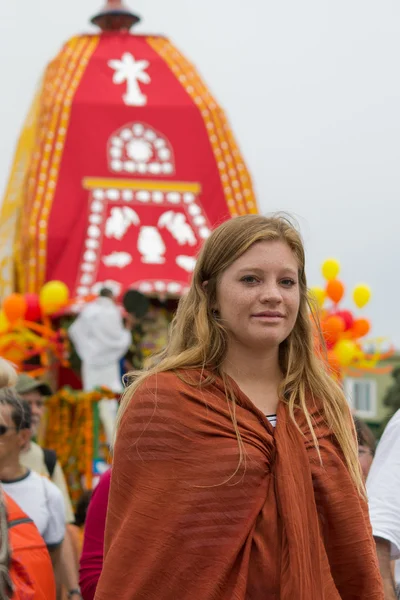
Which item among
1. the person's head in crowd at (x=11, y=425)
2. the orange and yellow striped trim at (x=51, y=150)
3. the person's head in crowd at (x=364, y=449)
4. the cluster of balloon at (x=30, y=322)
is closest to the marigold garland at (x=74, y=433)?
Result: the cluster of balloon at (x=30, y=322)

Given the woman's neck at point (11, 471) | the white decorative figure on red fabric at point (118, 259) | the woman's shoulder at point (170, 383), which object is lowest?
the woman's neck at point (11, 471)

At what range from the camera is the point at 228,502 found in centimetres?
331

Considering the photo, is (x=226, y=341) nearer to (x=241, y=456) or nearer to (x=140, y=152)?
(x=241, y=456)

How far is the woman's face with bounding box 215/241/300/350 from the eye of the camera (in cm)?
351

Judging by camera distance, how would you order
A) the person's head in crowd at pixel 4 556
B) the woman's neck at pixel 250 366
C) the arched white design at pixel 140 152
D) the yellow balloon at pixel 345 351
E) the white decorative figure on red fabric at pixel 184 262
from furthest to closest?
the arched white design at pixel 140 152 → the white decorative figure on red fabric at pixel 184 262 → the yellow balloon at pixel 345 351 → the person's head in crowd at pixel 4 556 → the woman's neck at pixel 250 366

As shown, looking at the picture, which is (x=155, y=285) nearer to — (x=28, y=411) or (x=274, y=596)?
(x=28, y=411)

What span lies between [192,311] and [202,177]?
580 inches

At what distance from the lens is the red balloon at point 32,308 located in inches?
607

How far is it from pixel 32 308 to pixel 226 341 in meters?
12.0

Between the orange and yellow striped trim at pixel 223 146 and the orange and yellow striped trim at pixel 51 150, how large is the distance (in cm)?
130

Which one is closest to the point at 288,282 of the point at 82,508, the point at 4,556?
the point at 4,556

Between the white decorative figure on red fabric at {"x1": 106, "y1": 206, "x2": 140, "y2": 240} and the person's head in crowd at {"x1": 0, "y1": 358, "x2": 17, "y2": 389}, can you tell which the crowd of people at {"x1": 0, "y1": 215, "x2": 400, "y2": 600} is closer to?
the person's head in crowd at {"x1": 0, "y1": 358, "x2": 17, "y2": 389}

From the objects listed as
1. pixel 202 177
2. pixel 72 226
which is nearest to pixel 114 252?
pixel 72 226

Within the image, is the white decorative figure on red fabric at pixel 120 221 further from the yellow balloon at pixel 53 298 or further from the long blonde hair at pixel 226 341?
the long blonde hair at pixel 226 341
